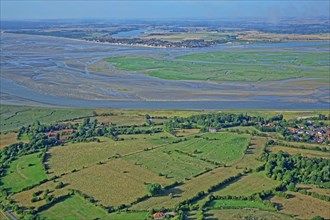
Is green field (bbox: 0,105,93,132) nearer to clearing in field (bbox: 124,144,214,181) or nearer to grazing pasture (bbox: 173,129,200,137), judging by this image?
grazing pasture (bbox: 173,129,200,137)

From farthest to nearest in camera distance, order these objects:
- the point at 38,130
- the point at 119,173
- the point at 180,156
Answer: the point at 38,130 < the point at 180,156 < the point at 119,173

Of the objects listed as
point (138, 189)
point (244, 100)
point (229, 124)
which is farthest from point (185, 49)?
point (138, 189)

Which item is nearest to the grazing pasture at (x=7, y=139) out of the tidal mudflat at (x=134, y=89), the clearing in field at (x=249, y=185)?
the tidal mudflat at (x=134, y=89)

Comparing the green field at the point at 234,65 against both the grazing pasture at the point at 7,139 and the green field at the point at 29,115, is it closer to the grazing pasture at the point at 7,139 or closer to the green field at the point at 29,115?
the green field at the point at 29,115

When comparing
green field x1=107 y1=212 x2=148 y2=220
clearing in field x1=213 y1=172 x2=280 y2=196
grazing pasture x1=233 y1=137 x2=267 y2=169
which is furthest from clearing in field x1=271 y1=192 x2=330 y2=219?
green field x1=107 y1=212 x2=148 y2=220

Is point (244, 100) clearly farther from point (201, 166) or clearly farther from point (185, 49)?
point (185, 49)
